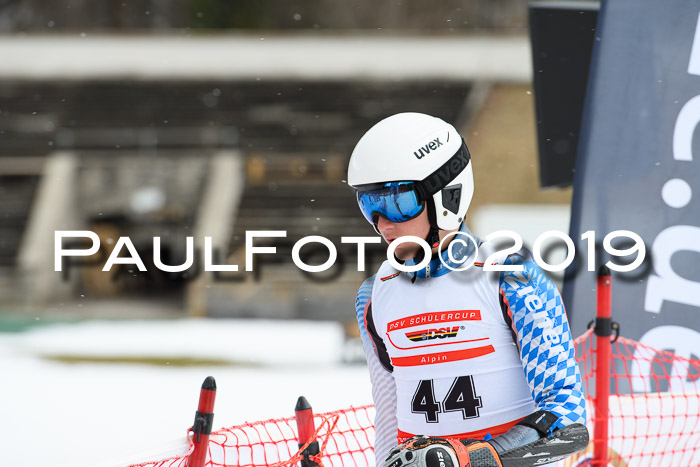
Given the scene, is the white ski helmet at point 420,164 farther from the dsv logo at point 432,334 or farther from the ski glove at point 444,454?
the ski glove at point 444,454

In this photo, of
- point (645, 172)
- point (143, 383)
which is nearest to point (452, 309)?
point (645, 172)

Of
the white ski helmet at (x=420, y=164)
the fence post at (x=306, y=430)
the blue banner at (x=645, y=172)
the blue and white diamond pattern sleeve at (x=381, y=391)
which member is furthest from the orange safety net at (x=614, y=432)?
the white ski helmet at (x=420, y=164)

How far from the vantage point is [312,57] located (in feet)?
59.7

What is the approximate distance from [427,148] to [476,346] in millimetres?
509

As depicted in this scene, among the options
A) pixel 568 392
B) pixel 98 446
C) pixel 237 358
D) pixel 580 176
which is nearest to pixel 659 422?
pixel 580 176

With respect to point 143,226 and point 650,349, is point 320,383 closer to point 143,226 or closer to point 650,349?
point 650,349

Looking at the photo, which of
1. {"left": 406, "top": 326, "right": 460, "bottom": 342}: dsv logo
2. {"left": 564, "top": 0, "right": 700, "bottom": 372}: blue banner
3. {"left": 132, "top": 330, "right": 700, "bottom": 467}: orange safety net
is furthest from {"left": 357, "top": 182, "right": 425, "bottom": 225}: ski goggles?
{"left": 564, "top": 0, "right": 700, "bottom": 372}: blue banner

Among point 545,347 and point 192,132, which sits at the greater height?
point 192,132

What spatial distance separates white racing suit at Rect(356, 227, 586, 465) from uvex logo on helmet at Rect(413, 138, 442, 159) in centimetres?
25

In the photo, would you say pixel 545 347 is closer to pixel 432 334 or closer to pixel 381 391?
pixel 432 334

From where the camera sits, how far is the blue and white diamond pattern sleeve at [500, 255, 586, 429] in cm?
175

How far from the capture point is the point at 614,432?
2980 mm

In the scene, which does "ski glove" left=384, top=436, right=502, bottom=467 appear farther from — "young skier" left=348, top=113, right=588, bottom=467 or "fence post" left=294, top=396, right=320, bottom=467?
"fence post" left=294, top=396, right=320, bottom=467

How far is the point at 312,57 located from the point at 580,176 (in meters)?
15.1
